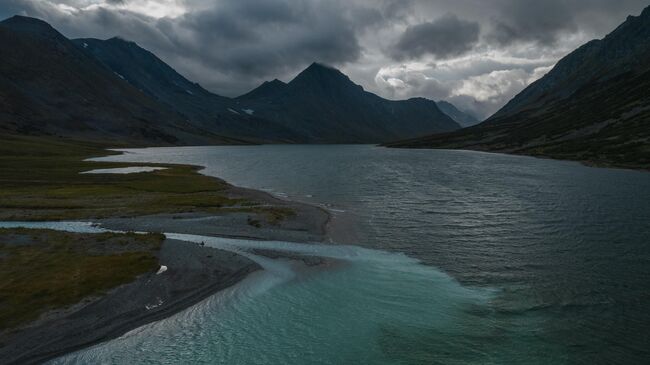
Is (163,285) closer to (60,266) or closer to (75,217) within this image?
(60,266)

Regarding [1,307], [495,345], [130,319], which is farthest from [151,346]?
[495,345]

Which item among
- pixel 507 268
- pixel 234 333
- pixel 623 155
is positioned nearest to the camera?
pixel 234 333

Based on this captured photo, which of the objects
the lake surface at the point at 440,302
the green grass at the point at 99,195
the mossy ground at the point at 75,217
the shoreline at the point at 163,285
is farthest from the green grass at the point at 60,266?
the green grass at the point at 99,195

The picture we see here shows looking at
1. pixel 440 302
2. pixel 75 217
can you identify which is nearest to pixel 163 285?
pixel 440 302

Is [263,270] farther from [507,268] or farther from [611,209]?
[611,209]

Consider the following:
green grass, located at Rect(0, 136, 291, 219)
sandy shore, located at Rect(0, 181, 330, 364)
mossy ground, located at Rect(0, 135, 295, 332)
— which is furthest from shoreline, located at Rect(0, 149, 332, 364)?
green grass, located at Rect(0, 136, 291, 219)

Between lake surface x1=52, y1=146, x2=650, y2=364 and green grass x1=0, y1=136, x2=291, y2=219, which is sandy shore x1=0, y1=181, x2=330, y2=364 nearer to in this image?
lake surface x1=52, y1=146, x2=650, y2=364

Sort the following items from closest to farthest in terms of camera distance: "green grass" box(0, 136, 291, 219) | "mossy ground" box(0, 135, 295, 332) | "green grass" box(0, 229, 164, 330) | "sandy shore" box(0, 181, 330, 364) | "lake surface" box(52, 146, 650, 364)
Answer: "lake surface" box(52, 146, 650, 364) < "sandy shore" box(0, 181, 330, 364) < "green grass" box(0, 229, 164, 330) < "mossy ground" box(0, 135, 295, 332) < "green grass" box(0, 136, 291, 219)
